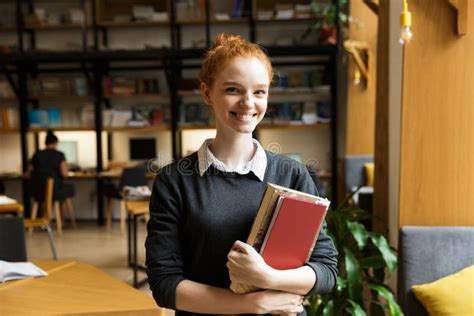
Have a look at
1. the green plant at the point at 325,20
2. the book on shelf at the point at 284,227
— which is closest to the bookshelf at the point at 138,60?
the green plant at the point at 325,20

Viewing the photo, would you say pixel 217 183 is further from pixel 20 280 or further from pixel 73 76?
pixel 73 76

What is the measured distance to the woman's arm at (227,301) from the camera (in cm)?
112

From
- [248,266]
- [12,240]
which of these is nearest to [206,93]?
[248,266]

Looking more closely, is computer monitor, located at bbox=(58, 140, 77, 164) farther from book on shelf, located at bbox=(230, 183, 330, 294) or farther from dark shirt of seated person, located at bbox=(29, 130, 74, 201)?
book on shelf, located at bbox=(230, 183, 330, 294)

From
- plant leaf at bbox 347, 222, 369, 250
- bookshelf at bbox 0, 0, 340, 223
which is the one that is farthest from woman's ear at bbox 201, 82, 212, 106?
bookshelf at bbox 0, 0, 340, 223

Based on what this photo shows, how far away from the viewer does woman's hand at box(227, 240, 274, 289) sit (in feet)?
3.54

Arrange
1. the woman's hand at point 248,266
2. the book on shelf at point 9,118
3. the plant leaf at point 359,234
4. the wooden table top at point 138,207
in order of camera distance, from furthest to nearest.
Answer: the book on shelf at point 9,118
the wooden table top at point 138,207
the plant leaf at point 359,234
the woman's hand at point 248,266

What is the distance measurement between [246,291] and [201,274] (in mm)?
111

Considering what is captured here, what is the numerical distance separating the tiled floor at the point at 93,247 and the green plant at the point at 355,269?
2348mm

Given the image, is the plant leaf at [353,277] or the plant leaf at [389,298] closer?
the plant leaf at [389,298]

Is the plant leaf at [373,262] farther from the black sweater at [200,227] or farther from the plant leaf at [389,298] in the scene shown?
the black sweater at [200,227]

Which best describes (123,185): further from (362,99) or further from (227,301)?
(227,301)

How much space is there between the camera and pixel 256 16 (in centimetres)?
762

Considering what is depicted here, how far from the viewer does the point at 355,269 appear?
2771 mm
